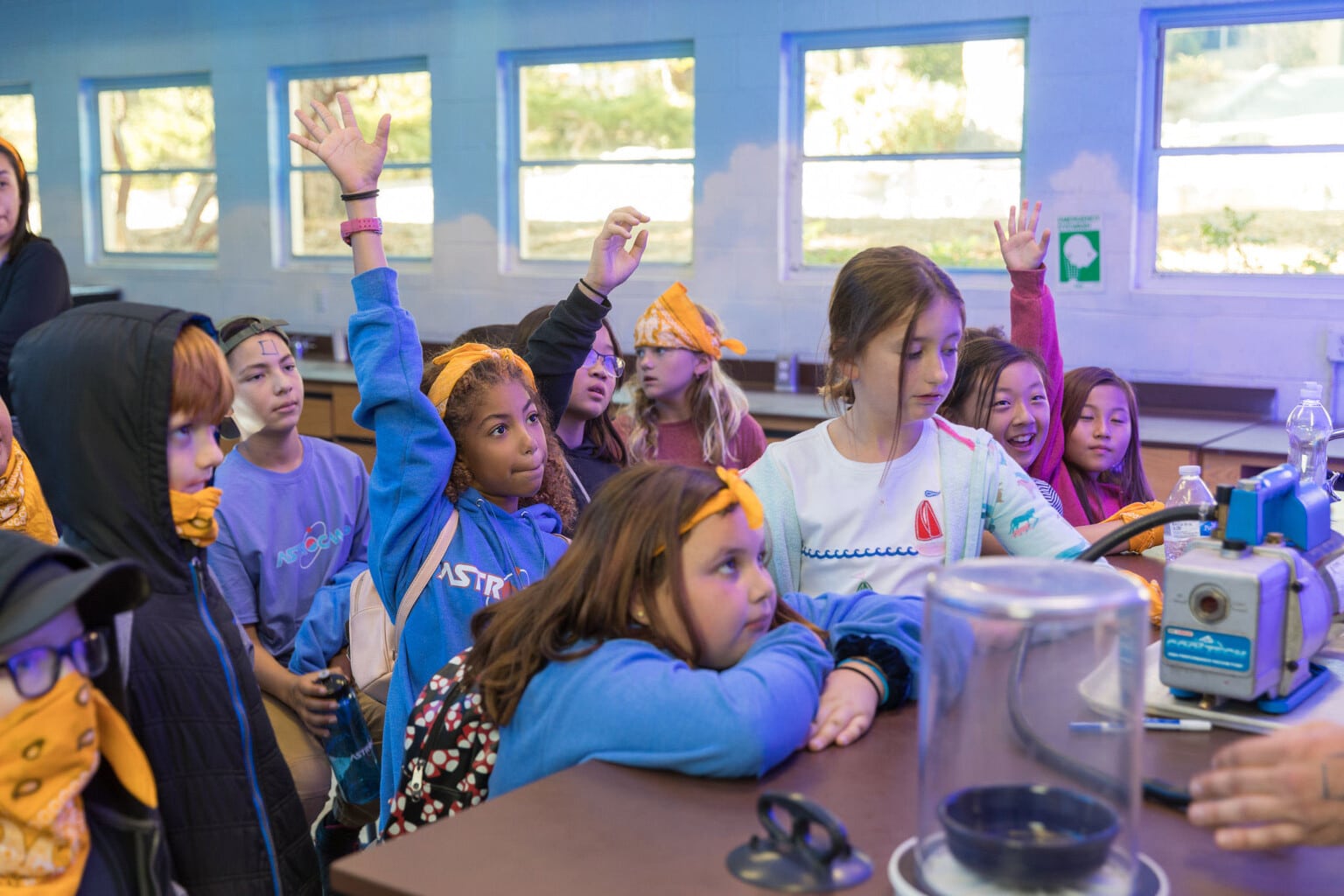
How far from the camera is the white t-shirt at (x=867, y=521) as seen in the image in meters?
1.92

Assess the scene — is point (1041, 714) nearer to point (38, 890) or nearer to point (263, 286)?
point (38, 890)

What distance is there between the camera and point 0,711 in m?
1.09

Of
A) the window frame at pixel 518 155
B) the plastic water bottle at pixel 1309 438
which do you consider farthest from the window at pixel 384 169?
the plastic water bottle at pixel 1309 438

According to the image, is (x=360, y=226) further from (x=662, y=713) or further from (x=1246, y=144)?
(x=1246, y=144)

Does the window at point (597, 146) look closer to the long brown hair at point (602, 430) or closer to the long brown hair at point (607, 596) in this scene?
the long brown hair at point (602, 430)

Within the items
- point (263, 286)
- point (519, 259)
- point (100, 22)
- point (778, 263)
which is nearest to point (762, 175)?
point (778, 263)

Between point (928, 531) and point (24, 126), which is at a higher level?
point (24, 126)

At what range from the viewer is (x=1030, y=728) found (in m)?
1.19

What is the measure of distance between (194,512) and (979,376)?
1.77m

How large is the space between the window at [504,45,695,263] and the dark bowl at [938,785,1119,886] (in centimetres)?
494

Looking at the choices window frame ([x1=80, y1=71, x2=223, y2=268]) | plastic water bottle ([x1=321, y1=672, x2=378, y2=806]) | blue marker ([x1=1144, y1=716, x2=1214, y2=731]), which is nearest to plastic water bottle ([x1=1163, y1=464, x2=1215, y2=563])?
blue marker ([x1=1144, y1=716, x2=1214, y2=731])

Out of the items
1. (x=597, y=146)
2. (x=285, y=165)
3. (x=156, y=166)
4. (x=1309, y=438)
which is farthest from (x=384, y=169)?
(x=1309, y=438)

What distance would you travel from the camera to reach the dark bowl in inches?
38.4

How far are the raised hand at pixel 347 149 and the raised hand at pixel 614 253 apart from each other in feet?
1.61
